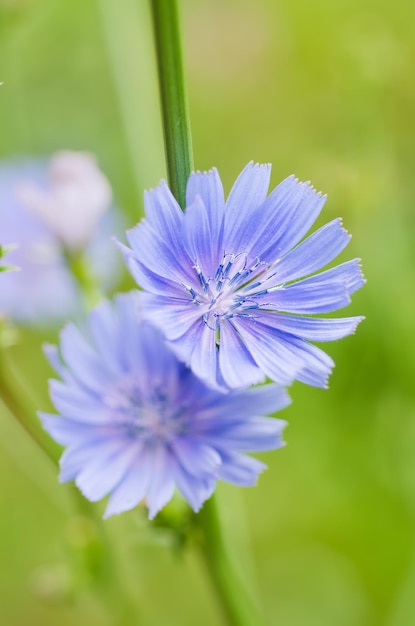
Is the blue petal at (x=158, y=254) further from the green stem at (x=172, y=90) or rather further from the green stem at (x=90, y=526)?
the green stem at (x=90, y=526)

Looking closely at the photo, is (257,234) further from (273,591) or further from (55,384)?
(273,591)

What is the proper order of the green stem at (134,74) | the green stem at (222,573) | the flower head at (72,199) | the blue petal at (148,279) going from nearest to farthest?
the blue petal at (148,279)
the green stem at (222,573)
the flower head at (72,199)
the green stem at (134,74)

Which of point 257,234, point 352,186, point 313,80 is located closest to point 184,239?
point 257,234

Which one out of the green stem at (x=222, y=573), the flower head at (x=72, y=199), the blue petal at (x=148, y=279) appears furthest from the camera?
the flower head at (x=72, y=199)

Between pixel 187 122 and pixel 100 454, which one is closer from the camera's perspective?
pixel 187 122

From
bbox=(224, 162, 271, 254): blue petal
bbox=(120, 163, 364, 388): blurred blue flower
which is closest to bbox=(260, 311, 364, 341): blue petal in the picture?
bbox=(120, 163, 364, 388): blurred blue flower

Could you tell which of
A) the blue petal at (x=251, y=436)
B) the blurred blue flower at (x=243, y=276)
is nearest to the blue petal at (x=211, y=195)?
the blurred blue flower at (x=243, y=276)
